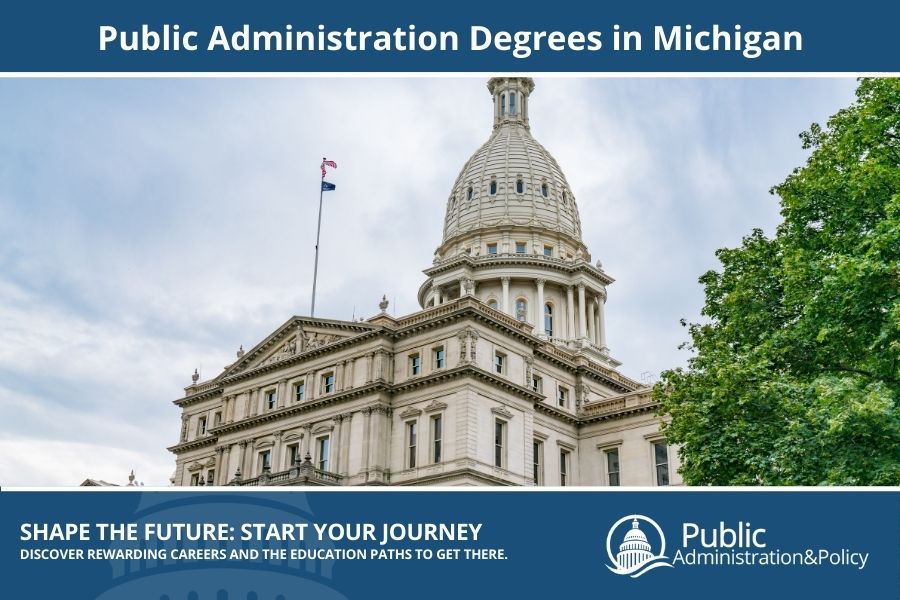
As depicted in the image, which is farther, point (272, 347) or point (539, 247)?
point (539, 247)

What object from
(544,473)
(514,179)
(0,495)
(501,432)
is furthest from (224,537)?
(514,179)

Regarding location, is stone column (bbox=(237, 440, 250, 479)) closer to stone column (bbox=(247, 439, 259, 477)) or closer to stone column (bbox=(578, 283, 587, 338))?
stone column (bbox=(247, 439, 259, 477))

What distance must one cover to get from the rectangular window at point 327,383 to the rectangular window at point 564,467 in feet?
48.4

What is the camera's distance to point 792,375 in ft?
100

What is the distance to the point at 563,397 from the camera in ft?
211

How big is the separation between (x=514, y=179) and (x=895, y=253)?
64047 mm

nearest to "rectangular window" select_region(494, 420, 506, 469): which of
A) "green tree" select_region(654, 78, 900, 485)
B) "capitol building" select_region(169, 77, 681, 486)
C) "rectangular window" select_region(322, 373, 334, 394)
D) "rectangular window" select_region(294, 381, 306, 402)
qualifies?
"capitol building" select_region(169, 77, 681, 486)

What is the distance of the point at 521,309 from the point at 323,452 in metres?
28.0

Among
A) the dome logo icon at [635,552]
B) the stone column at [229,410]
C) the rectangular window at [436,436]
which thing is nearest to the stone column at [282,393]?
the stone column at [229,410]

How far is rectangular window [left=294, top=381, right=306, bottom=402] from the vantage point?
60.2 m

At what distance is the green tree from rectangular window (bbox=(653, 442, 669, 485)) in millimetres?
25968

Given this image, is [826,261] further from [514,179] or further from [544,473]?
[514,179]

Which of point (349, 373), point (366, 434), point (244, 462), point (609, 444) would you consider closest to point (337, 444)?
point (366, 434)

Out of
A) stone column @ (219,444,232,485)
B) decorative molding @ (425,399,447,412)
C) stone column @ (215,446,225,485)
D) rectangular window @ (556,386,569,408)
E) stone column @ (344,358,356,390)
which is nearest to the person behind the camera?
decorative molding @ (425,399,447,412)
